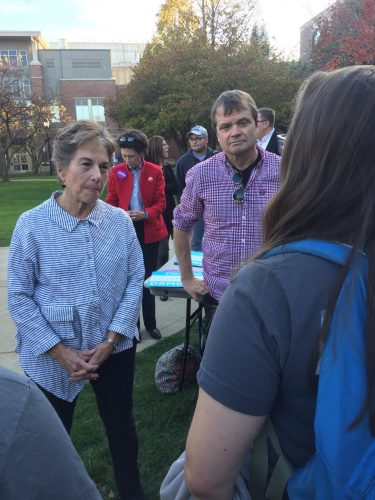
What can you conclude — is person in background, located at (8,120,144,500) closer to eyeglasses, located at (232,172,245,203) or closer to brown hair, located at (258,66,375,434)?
eyeglasses, located at (232,172,245,203)

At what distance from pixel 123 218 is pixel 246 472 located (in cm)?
150

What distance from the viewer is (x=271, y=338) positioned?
0.95m

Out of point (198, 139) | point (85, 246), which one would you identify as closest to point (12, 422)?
point (85, 246)

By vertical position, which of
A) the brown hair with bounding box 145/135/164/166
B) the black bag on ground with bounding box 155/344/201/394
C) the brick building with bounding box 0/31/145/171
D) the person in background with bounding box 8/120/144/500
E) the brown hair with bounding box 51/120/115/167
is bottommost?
the black bag on ground with bounding box 155/344/201/394

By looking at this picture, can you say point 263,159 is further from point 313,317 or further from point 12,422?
point 12,422

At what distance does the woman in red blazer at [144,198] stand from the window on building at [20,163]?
166ft

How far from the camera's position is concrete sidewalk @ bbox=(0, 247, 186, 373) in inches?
169

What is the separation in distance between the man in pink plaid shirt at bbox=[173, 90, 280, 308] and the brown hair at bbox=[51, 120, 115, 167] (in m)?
0.78

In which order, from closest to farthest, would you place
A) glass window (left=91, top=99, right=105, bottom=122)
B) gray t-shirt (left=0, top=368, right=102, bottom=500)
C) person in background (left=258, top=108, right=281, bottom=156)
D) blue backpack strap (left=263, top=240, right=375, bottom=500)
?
gray t-shirt (left=0, top=368, right=102, bottom=500), blue backpack strap (left=263, top=240, right=375, bottom=500), person in background (left=258, top=108, right=281, bottom=156), glass window (left=91, top=99, right=105, bottom=122)

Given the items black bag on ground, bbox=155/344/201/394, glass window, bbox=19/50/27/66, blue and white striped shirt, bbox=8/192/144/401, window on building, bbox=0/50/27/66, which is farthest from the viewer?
glass window, bbox=19/50/27/66

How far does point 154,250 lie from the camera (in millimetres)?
4875

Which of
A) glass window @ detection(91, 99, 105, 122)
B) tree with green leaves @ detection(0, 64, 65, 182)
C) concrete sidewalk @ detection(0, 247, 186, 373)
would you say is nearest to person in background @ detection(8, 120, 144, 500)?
concrete sidewalk @ detection(0, 247, 186, 373)

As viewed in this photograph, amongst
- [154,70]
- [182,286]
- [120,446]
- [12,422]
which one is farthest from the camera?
[154,70]

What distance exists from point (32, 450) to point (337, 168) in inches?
33.2
